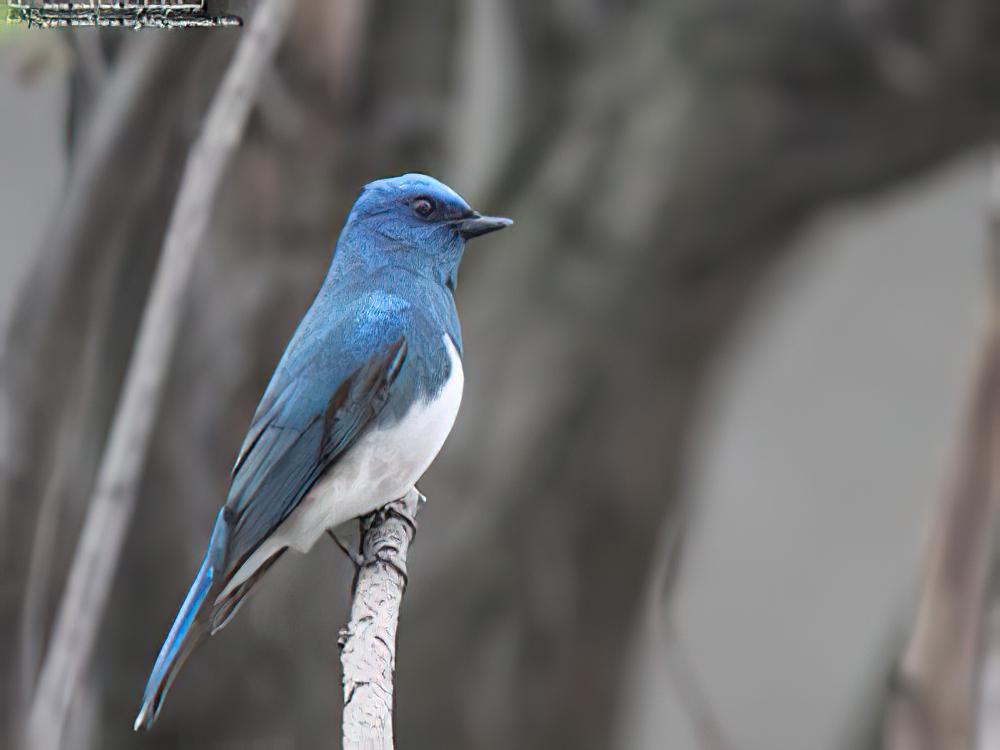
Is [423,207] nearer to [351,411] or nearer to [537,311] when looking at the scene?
[351,411]

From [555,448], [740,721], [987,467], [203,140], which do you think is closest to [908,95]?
[987,467]

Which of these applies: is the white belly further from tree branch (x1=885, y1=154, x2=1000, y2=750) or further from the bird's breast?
tree branch (x1=885, y1=154, x2=1000, y2=750)

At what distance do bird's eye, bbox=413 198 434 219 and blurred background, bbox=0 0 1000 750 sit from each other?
58 centimetres

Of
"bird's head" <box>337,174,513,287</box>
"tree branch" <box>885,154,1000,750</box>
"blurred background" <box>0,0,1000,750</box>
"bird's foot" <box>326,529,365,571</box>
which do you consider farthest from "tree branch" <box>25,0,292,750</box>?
"tree branch" <box>885,154,1000,750</box>

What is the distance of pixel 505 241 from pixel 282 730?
0.66 m

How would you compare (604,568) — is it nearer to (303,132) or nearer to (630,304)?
(630,304)

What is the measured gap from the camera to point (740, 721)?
6.32ft

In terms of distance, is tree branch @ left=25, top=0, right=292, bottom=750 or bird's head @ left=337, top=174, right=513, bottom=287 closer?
bird's head @ left=337, top=174, right=513, bottom=287

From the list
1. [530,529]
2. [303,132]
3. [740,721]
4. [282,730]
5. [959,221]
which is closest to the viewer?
[303,132]

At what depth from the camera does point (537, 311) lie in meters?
1.44

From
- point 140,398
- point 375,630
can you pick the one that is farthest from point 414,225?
point 140,398

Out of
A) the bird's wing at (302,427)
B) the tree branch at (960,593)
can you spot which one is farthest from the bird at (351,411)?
the tree branch at (960,593)

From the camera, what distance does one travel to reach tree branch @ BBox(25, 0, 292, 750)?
0.97 metres

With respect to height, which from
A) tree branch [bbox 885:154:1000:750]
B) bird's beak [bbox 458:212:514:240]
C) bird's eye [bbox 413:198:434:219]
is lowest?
tree branch [bbox 885:154:1000:750]
